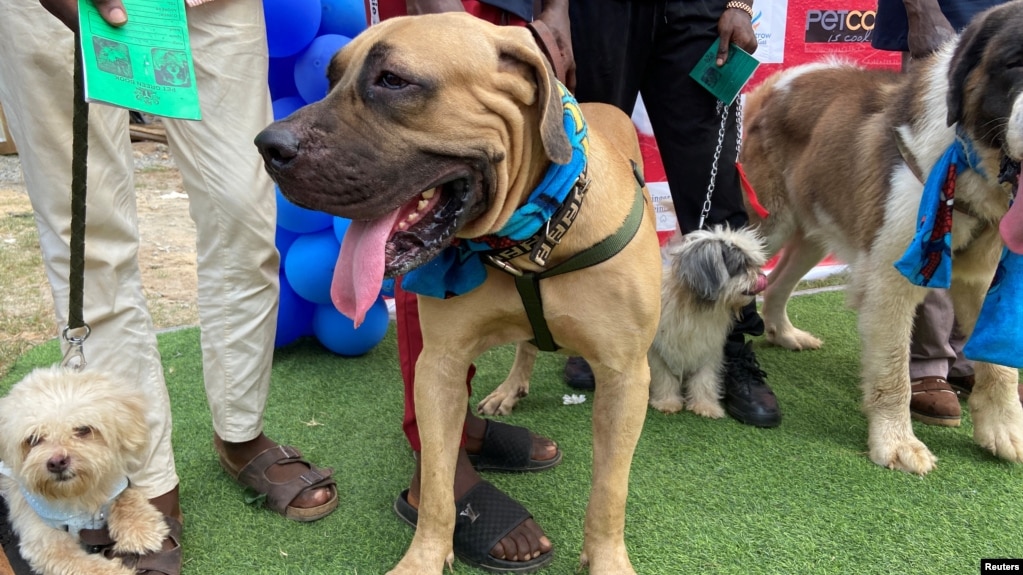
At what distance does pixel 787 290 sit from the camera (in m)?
4.13

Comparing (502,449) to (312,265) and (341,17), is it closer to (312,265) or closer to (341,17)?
(312,265)

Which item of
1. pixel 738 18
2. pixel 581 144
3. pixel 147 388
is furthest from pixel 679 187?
pixel 147 388

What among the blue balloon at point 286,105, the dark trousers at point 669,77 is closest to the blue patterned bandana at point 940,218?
the dark trousers at point 669,77

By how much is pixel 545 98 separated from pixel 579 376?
2.16 meters

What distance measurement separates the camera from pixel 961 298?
3066mm

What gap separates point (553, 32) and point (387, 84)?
883mm

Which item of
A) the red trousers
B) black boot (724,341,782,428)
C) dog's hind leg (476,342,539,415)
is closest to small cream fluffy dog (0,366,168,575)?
the red trousers

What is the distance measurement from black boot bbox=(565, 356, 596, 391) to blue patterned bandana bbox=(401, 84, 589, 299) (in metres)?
1.79

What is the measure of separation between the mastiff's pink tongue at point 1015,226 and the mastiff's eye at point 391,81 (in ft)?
6.49

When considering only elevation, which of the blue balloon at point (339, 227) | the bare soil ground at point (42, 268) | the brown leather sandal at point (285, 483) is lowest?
the bare soil ground at point (42, 268)

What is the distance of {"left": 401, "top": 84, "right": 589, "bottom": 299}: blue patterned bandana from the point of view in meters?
1.79

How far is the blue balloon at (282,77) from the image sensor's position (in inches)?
136

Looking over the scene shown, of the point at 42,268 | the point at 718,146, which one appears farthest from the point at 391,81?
the point at 42,268

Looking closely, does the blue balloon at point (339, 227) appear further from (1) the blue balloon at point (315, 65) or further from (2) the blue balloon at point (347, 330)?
(1) the blue balloon at point (315, 65)
